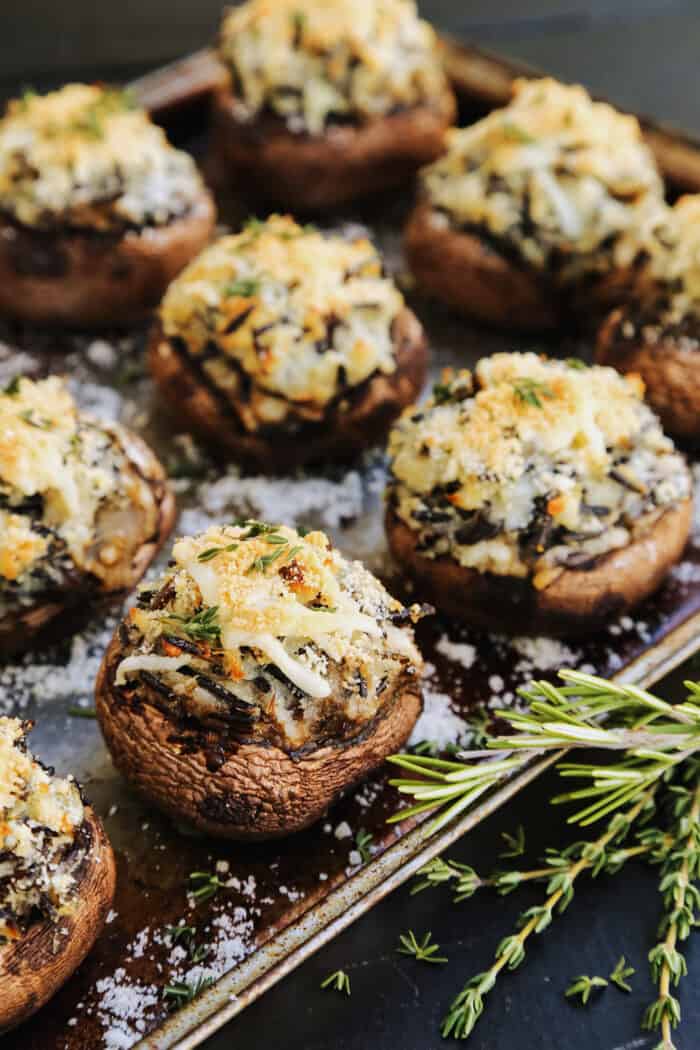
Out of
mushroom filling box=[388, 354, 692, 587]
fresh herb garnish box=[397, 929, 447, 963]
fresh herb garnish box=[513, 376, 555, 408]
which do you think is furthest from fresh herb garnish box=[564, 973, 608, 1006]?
fresh herb garnish box=[513, 376, 555, 408]

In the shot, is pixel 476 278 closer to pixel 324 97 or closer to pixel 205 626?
pixel 324 97

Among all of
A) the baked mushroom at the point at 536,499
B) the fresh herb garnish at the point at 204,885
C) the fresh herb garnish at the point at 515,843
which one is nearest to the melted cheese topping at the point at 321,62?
the baked mushroom at the point at 536,499

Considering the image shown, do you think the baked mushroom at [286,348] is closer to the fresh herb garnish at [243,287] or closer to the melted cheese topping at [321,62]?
the fresh herb garnish at [243,287]

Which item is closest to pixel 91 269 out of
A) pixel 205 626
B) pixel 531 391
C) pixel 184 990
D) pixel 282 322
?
pixel 282 322

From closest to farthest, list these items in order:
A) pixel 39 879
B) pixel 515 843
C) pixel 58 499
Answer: pixel 39 879
pixel 515 843
pixel 58 499

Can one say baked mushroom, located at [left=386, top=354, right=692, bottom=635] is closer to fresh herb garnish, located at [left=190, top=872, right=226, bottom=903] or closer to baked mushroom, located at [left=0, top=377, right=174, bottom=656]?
baked mushroom, located at [left=0, top=377, right=174, bottom=656]

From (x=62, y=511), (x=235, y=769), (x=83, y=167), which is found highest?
(x=83, y=167)

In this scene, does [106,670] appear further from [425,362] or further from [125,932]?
[425,362]

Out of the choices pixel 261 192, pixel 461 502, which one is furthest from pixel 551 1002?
pixel 261 192
